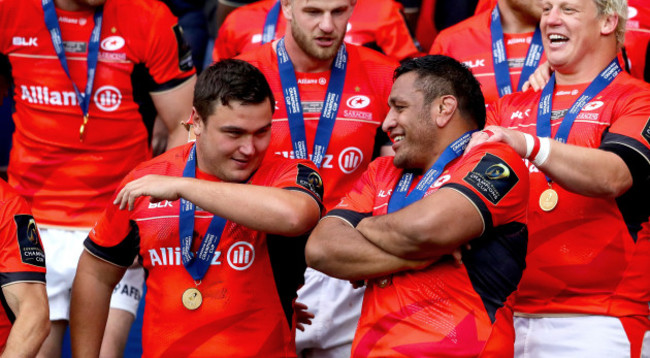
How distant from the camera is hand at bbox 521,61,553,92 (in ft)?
16.4

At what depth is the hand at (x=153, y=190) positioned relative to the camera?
164 inches

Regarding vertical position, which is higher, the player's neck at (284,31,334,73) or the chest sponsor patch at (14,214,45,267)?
the player's neck at (284,31,334,73)

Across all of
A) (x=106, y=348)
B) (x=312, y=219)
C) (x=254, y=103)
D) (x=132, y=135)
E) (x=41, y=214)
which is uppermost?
(x=254, y=103)

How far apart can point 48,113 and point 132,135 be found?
47 cm

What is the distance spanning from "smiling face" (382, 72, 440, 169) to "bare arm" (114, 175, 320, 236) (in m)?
0.49

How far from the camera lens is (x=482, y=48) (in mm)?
5574

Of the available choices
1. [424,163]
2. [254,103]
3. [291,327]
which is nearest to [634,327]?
[424,163]

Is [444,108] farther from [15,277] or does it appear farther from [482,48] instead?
[15,277]

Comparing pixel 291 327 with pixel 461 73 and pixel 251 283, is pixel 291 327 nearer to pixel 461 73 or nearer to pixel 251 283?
pixel 251 283

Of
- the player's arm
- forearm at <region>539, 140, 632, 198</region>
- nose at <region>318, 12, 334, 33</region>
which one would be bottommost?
the player's arm

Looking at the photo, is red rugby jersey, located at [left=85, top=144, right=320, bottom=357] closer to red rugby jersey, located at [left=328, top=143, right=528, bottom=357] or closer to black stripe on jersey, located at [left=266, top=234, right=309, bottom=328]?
black stripe on jersey, located at [left=266, top=234, right=309, bottom=328]

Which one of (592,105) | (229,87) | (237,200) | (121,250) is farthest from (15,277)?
(592,105)

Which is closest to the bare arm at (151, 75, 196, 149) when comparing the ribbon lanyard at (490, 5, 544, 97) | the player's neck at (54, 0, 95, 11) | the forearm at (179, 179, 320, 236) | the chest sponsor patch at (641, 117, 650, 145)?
the player's neck at (54, 0, 95, 11)

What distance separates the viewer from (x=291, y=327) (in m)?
4.49
